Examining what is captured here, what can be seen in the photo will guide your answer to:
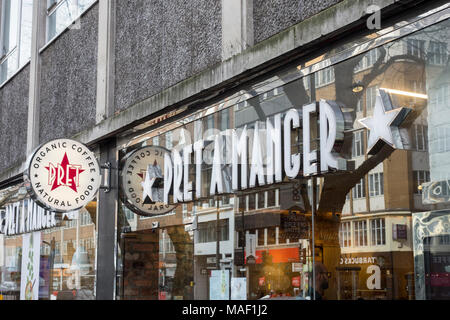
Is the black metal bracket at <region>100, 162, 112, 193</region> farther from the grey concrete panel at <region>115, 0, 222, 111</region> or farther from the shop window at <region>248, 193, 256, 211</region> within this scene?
the shop window at <region>248, 193, 256, 211</region>

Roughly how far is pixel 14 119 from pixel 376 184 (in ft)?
34.6

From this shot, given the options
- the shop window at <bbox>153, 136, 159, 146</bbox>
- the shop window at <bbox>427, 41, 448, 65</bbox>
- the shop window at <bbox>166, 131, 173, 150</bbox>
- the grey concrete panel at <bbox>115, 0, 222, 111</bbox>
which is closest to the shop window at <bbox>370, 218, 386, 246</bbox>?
the shop window at <bbox>427, 41, 448, 65</bbox>

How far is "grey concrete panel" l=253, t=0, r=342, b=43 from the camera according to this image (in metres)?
6.33

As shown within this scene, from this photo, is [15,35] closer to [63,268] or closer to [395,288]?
[63,268]

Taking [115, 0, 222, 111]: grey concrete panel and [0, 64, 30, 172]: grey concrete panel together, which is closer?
[115, 0, 222, 111]: grey concrete panel

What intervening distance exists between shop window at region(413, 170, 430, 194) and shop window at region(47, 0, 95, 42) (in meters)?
7.14

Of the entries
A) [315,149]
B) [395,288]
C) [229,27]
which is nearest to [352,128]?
[315,149]

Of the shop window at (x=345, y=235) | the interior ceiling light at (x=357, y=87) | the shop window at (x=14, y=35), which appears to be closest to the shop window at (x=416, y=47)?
the interior ceiling light at (x=357, y=87)

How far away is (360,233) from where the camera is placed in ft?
18.5

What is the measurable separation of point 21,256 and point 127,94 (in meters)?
5.50

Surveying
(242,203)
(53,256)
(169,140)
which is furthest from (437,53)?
(53,256)

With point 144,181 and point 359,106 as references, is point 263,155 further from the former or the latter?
point 144,181

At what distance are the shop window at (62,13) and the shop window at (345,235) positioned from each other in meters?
6.62

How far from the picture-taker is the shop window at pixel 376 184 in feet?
18.0
